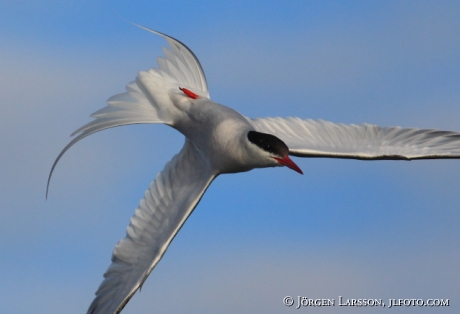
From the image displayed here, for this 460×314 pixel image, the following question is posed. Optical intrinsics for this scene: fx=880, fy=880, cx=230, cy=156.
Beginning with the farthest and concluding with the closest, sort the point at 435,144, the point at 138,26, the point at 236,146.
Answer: the point at 435,144, the point at 138,26, the point at 236,146

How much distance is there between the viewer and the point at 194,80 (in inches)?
565

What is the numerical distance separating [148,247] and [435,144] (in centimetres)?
498

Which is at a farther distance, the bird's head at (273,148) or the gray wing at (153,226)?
the gray wing at (153,226)

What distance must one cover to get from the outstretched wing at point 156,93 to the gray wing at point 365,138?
50.5 inches

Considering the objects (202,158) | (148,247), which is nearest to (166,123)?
(202,158)

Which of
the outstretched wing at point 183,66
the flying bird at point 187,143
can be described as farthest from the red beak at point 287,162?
the outstretched wing at point 183,66

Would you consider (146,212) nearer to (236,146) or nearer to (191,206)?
(191,206)

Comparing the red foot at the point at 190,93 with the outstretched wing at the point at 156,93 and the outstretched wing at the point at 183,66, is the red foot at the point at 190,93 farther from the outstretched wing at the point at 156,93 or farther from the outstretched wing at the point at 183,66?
the outstretched wing at the point at 183,66

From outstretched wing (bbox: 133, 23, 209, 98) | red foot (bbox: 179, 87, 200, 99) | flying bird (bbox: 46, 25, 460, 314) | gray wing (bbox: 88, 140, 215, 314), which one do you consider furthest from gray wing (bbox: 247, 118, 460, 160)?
gray wing (bbox: 88, 140, 215, 314)

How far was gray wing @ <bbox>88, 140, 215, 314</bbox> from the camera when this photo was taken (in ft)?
44.3

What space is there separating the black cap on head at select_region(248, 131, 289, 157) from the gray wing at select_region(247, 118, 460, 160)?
1513 millimetres

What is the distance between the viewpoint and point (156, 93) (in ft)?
45.4

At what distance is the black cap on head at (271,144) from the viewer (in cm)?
1220

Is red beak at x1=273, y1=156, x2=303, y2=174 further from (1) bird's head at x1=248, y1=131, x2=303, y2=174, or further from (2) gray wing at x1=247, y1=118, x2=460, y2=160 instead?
(2) gray wing at x1=247, y1=118, x2=460, y2=160
